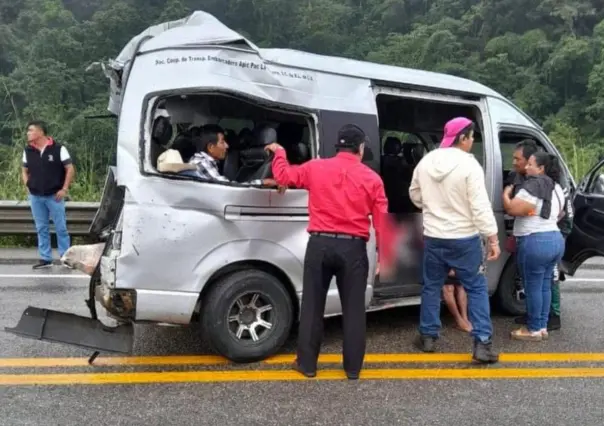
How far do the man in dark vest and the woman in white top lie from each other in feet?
16.5

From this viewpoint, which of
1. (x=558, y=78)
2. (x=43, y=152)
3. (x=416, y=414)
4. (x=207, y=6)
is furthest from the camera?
(x=207, y=6)

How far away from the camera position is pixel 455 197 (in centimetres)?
475

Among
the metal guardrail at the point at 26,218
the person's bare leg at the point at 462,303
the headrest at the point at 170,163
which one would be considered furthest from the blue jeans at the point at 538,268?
the metal guardrail at the point at 26,218

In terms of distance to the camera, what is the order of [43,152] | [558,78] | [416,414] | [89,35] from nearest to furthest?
[416,414] < [43,152] < [558,78] < [89,35]

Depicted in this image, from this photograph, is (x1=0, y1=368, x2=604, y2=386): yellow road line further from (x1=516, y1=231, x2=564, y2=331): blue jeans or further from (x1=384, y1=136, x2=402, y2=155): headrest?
(x1=384, y1=136, x2=402, y2=155): headrest

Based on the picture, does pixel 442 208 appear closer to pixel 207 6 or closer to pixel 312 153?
pixel 312 153

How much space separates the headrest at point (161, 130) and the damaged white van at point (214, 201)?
2 cm

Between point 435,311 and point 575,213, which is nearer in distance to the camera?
point 435,311

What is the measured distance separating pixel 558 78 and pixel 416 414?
46.7 metres

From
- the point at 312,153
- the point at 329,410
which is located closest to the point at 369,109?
the point at 312,153

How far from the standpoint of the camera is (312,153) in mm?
4953

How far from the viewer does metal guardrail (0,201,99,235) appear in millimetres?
9039

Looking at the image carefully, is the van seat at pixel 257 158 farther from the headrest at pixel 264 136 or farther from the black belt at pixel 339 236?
the black belt at pixel 339 236

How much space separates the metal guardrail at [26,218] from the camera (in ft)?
29.7
